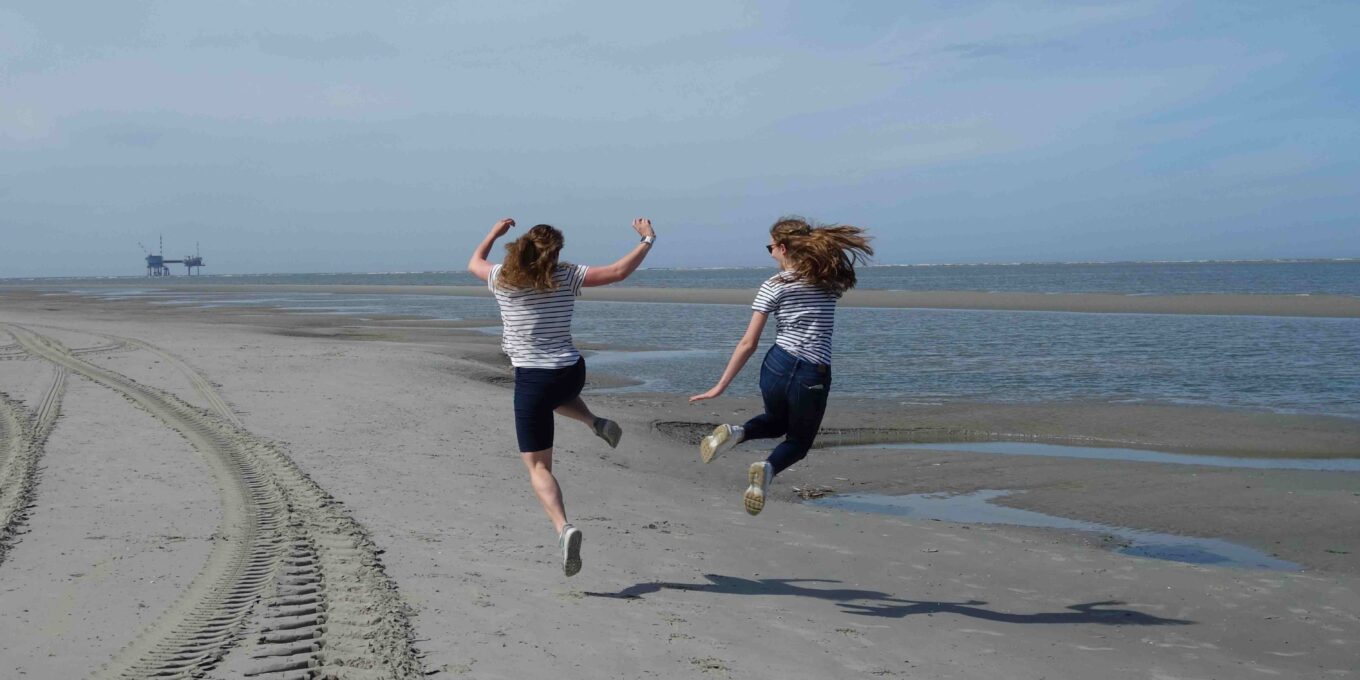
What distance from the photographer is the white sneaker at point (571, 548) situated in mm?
5578

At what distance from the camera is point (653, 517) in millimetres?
7934

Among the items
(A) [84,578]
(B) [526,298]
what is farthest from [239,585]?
(B) [526,298]

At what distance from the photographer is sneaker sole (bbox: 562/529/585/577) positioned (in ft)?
18.3

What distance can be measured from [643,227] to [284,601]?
2.55m

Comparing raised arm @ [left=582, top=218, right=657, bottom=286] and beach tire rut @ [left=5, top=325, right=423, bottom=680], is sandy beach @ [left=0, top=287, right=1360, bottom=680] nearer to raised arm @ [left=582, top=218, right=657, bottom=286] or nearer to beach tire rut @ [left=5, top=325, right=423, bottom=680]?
beach tire rut @ [left=5, top=325, right=423, bottom=680]

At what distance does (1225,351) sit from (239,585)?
73.4ft

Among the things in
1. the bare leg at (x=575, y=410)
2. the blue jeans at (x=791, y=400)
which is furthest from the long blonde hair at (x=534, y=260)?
the blue jeans at (x=791, y=400)

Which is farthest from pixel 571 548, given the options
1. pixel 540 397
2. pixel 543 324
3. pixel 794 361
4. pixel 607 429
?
pixel 794 361

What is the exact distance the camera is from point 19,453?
8711 mm

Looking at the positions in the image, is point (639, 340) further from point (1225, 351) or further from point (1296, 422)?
point (1296, 422)

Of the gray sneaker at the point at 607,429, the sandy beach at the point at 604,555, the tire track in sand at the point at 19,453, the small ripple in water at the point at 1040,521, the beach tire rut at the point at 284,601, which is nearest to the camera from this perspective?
the beach tire rut at the point at 284,601

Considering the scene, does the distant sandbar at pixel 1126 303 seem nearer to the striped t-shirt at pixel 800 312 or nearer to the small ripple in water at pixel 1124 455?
the small ripple in water at pixel 1124 455

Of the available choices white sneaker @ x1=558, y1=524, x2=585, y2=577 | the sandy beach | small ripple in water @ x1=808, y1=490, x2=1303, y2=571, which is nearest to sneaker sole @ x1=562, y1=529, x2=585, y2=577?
white sneaker @ x1=558, y1=524, x2=585, y2=577

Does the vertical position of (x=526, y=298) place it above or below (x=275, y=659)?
above
